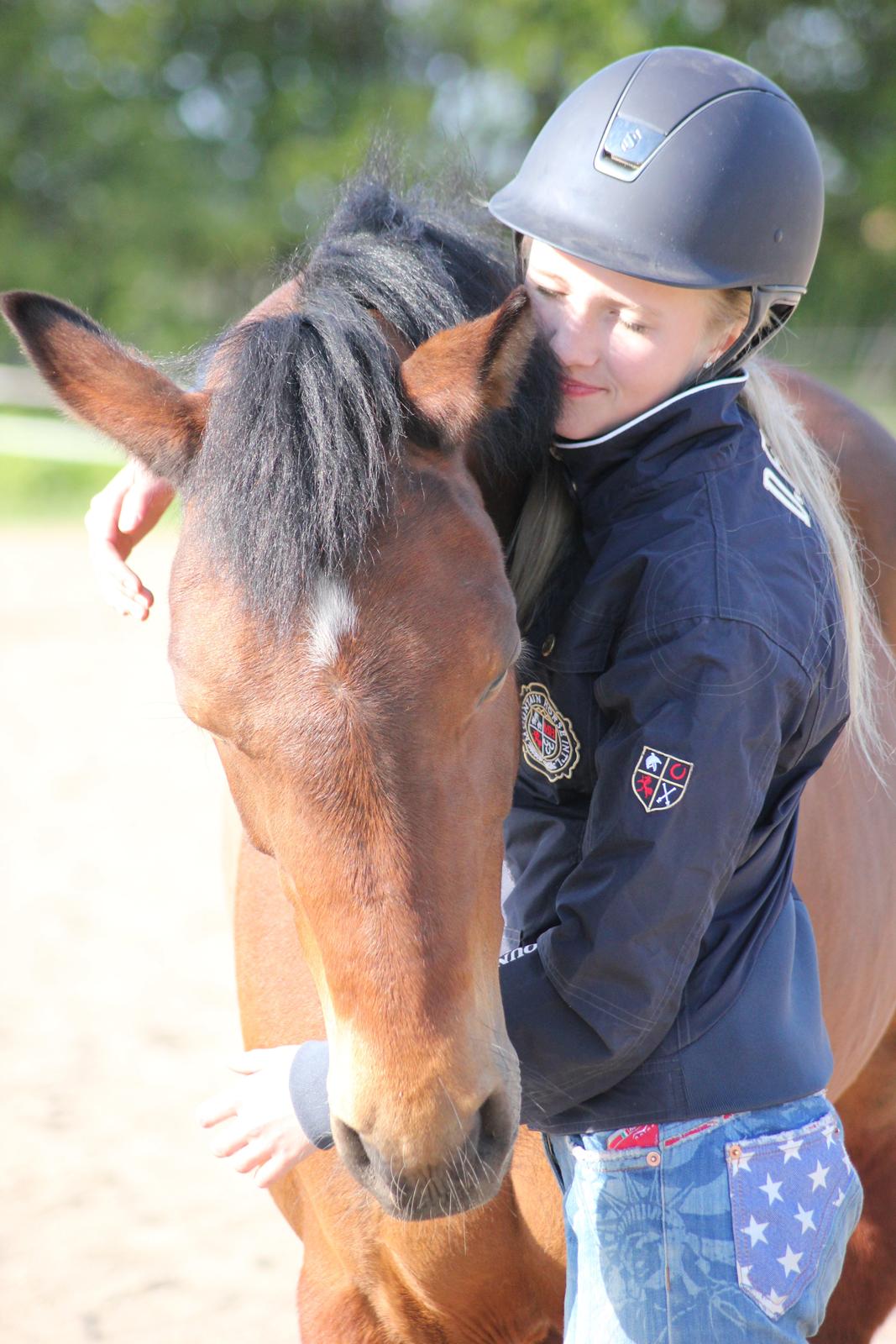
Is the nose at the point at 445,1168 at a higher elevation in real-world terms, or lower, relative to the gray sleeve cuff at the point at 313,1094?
higher

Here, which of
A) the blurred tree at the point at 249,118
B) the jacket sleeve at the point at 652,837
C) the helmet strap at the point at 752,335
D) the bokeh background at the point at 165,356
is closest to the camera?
the jacket sleeve at the point at 652,837

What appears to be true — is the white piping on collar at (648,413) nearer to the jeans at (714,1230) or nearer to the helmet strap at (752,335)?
the helmet strap at (752,335)

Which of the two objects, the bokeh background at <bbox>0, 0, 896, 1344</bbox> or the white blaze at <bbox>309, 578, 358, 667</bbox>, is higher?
the white blaze at <bbox>309, 578, 358, 667</bbox>

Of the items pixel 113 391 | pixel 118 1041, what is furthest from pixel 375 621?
pixel 118 1041

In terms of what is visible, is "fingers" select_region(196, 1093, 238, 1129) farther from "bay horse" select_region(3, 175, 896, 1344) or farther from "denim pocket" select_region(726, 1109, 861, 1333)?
"denim pocket" select_region(726, 1109, 861, 1333)

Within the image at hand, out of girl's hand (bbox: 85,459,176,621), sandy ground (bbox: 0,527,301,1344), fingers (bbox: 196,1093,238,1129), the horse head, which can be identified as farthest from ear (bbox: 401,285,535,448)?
sandy ground (bbox: 0,527,301,1344)

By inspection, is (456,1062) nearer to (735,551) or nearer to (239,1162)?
(239,1162)

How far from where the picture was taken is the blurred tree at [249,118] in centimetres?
1938

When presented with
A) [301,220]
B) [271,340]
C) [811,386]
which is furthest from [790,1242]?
[301,220]

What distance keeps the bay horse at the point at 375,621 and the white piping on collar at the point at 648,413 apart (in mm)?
55

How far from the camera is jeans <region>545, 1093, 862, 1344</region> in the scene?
1.59 metres

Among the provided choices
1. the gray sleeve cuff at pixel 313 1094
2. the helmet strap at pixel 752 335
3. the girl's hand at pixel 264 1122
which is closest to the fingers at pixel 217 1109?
the girl's hand at pixel 264 1122

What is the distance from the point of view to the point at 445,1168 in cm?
138

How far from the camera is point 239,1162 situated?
163 cm
